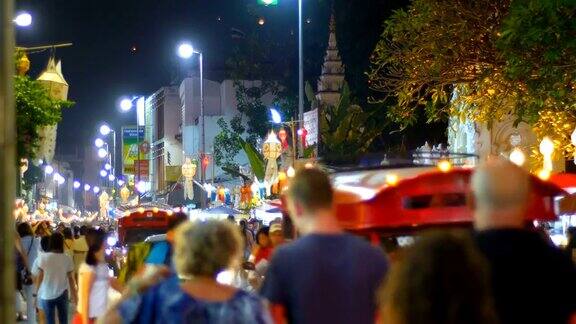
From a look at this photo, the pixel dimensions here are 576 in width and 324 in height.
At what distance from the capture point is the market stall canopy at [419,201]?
32.3 feet

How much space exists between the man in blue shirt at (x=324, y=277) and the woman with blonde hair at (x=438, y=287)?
178 cm

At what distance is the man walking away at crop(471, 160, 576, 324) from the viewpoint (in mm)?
4562

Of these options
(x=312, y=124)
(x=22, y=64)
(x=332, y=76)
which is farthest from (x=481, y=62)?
(x=332, y=76)

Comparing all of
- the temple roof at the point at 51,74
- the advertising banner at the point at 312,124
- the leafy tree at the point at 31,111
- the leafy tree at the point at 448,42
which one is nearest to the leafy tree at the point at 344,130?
the advertising banner at the point at 312,124

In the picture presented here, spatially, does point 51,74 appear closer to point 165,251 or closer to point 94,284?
point 94,284

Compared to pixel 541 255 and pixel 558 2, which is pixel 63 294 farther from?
pixel 541 255

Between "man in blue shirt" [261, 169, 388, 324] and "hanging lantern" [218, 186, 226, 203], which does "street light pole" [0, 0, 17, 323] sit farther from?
"hanging lantern" [218, 186, 226, 203]

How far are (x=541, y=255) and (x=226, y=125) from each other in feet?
217

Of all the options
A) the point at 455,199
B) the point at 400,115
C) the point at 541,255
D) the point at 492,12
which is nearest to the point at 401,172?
the point at 455,199

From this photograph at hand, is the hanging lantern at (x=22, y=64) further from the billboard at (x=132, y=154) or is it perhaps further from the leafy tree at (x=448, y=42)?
the billboard at (x=132, y=154)

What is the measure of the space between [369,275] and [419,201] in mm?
4592

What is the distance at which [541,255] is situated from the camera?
15.2ft

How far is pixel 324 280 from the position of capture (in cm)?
542

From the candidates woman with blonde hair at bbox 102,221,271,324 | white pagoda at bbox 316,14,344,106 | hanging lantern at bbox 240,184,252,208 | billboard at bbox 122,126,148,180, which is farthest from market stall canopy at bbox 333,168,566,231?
billboard at bbox 122,126,148,180
